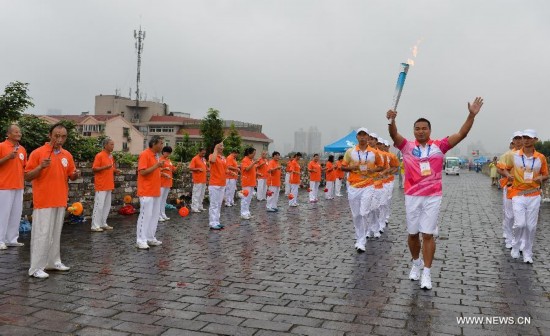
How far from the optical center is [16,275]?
604cm

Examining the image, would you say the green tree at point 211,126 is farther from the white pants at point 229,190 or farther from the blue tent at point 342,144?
the white pants at point 229,190

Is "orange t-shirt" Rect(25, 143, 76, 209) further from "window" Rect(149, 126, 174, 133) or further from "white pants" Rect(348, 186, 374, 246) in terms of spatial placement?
"window" Rect(149, 126, 174, 133)

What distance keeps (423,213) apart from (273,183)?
970 centimetres

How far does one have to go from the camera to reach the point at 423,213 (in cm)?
591

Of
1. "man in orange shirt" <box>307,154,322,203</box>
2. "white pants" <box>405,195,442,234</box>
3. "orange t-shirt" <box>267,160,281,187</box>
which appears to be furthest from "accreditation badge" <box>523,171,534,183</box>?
"man in orange shirt" <box>307,154,322,203</box>

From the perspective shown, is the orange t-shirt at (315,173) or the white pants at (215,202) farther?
the orange t-shirt at (315,173)

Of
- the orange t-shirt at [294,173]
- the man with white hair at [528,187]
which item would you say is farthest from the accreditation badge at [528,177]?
the orange t-shirt at [294,173]

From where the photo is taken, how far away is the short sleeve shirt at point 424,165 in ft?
19.3

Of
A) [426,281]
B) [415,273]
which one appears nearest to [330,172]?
[415,273]

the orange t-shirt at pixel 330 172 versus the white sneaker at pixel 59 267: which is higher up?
the orange t-shirt at pixel 330 172

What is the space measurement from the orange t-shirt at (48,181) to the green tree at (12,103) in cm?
784

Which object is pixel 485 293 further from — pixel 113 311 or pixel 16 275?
pixel 16 275

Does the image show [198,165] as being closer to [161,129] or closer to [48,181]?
[48,181]

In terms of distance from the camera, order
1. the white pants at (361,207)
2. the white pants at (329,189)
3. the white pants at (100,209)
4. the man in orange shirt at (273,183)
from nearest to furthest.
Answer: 1. the white pants at (361,207)
2. the white pants at (100,209)
3. the man in orange shirt at (273,183)
4. the white pants at (329,189)
